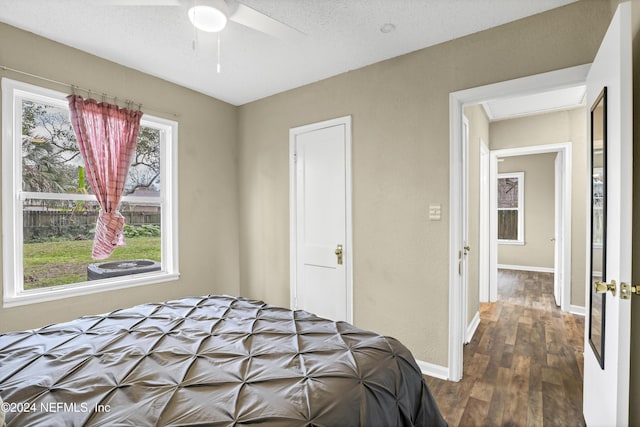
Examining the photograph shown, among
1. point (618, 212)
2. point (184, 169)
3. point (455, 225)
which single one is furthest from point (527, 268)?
point (184, 169)

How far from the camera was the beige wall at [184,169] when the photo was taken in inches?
92.0

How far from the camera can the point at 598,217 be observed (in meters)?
1.67

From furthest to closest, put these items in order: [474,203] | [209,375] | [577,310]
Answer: [577,310], [474,203], [209,375]

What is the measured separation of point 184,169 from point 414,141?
2285 millimetres

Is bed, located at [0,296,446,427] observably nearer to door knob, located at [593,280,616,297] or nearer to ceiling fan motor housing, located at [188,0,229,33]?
door knob, located at [593,280,616,297]

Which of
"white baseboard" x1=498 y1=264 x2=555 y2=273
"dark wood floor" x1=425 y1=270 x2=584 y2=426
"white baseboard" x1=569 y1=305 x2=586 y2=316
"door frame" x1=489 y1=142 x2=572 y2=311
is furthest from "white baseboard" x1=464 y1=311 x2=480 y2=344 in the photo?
"white baseboard" x1=498 y1=264 x2=555 y2=273

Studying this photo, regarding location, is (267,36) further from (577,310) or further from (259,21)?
(577,310)

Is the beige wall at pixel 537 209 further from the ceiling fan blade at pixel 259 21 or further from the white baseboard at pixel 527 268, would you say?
the ceiling fan blade at pixel 259 21

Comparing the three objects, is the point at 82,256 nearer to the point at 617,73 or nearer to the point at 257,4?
the point at 257,4

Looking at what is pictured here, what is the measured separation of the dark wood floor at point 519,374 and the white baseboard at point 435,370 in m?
0.05

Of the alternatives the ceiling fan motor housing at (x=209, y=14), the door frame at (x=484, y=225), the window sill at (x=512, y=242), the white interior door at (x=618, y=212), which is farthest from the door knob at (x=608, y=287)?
the window sill at (x=512, y=242)

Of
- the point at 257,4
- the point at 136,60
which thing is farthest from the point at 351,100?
the point at 136,60

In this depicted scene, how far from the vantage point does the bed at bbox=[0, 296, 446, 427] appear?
3.18ft

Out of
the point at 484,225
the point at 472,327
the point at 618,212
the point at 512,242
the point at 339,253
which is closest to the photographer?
the point at 618,212
